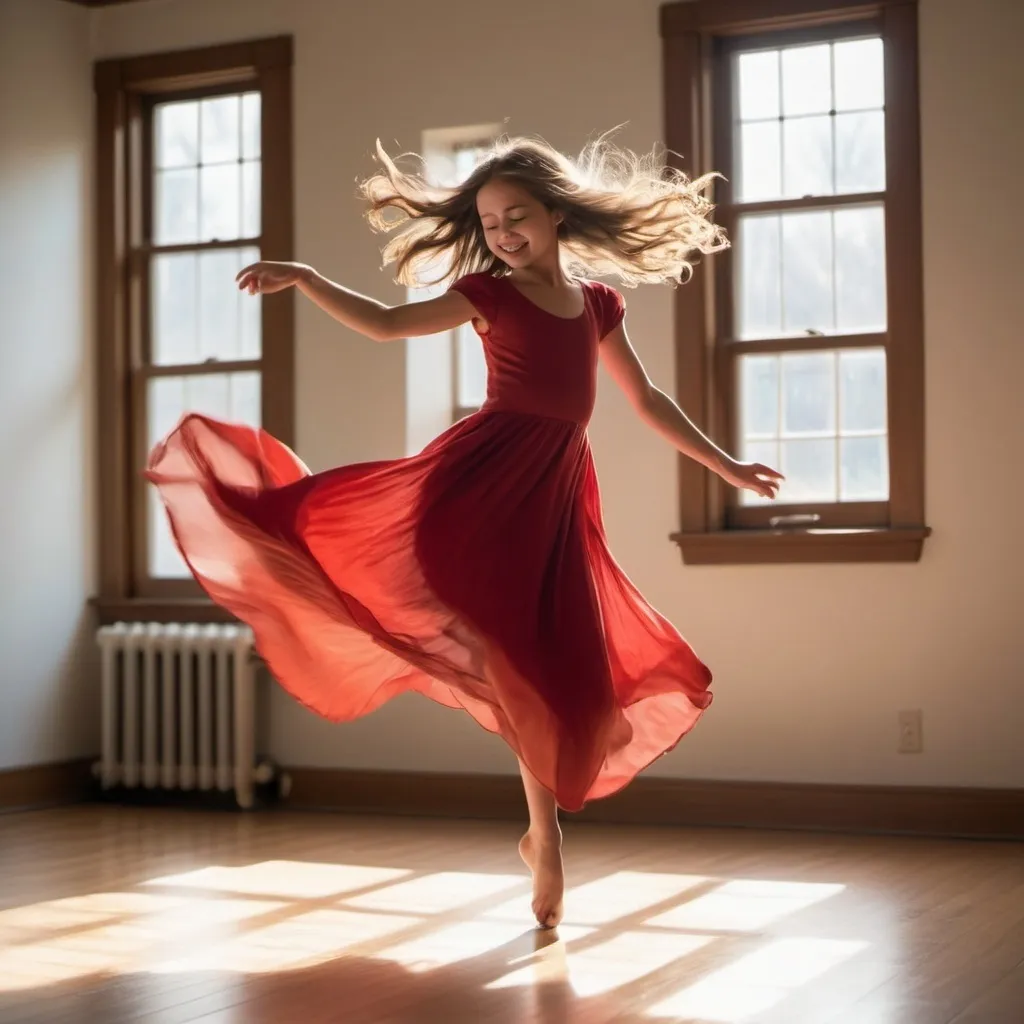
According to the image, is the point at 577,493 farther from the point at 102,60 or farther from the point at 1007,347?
the point at 102,60

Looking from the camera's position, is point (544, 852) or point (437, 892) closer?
point (544, 852)

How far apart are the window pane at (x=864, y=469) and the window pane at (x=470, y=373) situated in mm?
1224

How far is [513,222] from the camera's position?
3020mm

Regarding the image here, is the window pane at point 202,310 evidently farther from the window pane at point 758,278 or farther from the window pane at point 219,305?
the window pane at point 758,278

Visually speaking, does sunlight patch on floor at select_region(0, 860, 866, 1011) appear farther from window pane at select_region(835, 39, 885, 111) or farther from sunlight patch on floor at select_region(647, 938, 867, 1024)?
window pane at select_region(835, 39, 885, 111)

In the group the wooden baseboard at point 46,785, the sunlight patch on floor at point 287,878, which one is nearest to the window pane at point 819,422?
the sunlight patch on floor at point 287,878

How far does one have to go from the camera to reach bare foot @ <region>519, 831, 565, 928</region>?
2.99m

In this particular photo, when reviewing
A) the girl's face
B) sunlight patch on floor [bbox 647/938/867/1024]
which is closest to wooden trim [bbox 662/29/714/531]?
the girl's face

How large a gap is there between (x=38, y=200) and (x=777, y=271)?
8.08 ft

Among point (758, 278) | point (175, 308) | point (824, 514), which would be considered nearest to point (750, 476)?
point (824, 514)

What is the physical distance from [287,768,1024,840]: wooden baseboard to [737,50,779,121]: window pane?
6.53 feet

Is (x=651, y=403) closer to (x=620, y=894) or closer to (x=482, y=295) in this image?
(x=482, y=295)

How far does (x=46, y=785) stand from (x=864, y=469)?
283cm

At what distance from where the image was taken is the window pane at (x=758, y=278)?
4.80 metres
